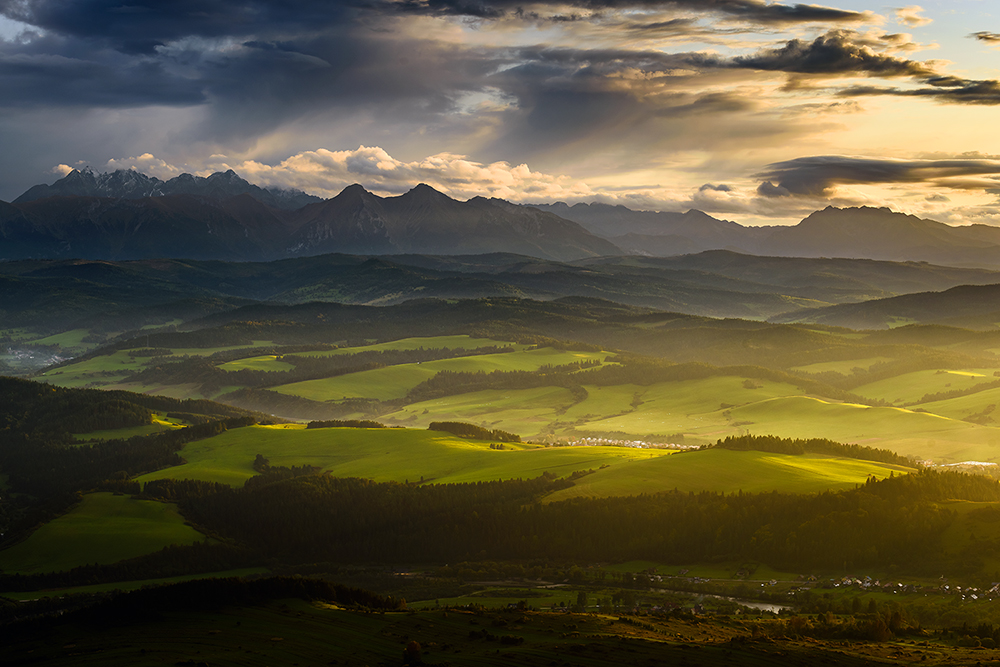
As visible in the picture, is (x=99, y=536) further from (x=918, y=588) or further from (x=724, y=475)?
(x=918, y=588)

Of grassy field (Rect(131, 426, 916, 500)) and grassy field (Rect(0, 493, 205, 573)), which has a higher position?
grassy field (Rect(131, 426, 916, 500))

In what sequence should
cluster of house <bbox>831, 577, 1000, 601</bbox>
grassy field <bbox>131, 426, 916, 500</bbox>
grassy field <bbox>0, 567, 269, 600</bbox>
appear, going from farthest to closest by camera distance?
1. grassy field <bbox>131, 426, 916, 500</bbox>
2. grassy field <bbox>0, 567, 269, 600</bbox>
3. cluster of house <bbox>831, 577, 1000, 601</bbox>

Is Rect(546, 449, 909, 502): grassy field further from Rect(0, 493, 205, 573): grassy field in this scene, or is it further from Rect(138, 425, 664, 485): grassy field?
Rect(0, 493, 205, 573): grassy field

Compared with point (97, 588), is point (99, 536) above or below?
above

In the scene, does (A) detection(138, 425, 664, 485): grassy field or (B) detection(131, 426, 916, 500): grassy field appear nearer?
(B) detection(131, 426, 916, 500): grassy field

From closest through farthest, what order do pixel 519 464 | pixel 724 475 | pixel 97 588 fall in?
1. pixel 97 588
2. pixel 724 475
3. pixel 519 464

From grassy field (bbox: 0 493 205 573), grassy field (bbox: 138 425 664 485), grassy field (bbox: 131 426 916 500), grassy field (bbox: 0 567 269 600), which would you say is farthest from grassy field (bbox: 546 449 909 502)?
grassy field (bbox: 0 493 205 573)

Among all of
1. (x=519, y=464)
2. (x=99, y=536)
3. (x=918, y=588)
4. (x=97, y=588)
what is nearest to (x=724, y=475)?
(x=519, y=464)
